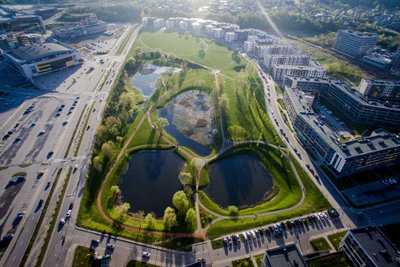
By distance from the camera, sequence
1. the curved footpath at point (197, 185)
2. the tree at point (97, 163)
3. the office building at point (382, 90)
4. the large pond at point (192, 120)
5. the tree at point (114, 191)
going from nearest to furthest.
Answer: the curved footpath at point (197, 185) → the tree at point (114, 191) → the tree at point (97, 163) → the large pond at point (192, 120) → the office building at point (382, 90)

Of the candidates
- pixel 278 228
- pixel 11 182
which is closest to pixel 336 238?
pixel 278 228

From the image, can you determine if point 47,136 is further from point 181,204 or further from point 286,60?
point 286,60

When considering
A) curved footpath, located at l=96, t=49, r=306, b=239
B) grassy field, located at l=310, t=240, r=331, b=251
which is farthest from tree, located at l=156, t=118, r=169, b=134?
grassy field, located at l=310, t=240, r=331, b=251

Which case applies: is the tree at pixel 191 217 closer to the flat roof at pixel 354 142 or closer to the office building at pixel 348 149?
the office building at pixel 348 149

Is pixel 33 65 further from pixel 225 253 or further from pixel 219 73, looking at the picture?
pixel 225 253

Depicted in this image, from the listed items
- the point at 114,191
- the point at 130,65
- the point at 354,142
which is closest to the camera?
the point at 114,191

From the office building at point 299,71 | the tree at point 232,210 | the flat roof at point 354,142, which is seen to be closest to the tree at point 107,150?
the tree at point 232,210

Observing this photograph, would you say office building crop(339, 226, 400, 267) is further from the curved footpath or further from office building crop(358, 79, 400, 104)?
office building crop(358, 79, 400, 104)
